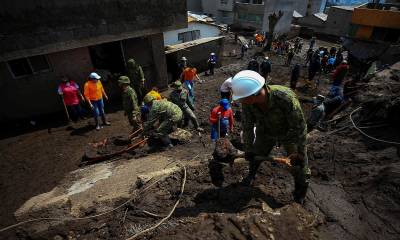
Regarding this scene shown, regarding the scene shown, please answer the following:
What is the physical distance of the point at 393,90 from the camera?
6.38 metres

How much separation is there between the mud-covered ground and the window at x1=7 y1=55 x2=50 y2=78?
3.07 meters

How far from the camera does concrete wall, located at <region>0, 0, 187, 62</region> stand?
24.1ft

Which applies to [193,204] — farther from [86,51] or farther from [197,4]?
[197,4]

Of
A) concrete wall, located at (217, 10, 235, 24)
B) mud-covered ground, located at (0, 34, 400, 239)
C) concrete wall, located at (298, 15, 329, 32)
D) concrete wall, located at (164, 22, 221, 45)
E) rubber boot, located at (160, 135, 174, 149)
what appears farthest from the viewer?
concrete wall, located at (217, 10, 235, 24)

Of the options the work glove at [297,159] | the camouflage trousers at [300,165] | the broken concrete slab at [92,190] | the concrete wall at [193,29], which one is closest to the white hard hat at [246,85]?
the camouflage trousers at [300,165]

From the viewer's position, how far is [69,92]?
8.49m

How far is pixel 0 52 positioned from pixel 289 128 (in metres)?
8.50

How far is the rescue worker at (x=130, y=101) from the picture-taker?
684cm

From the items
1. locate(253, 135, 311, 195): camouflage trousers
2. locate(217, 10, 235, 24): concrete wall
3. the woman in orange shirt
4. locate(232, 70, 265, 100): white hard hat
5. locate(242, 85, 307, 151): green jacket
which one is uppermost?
locate(232, 70, 265, 100): white hard hat

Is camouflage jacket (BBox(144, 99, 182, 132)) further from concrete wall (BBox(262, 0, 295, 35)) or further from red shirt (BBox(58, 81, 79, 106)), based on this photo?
concrete wall (BBox(262, 0, 295, 35))

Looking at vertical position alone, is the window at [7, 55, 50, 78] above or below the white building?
above

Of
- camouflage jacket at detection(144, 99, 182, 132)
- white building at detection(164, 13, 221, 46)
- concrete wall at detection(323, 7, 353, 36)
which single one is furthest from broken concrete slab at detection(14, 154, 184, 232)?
concrete wall at detection(323, 7, 353, 36)

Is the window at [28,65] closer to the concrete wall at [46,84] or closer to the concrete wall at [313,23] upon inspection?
the concrete wall at [46,84]

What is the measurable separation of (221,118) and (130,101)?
8.72 ft
